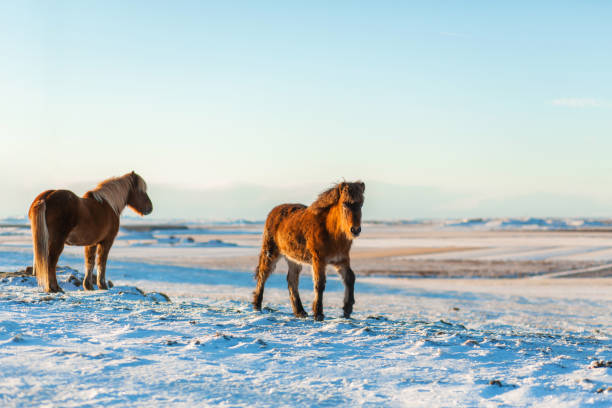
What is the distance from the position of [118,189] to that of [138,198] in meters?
0.54

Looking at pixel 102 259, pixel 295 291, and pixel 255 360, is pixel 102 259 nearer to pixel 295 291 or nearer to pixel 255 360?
pixel 295 291

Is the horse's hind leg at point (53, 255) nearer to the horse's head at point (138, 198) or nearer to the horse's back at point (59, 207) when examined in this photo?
the horse's back at point (59, 207)

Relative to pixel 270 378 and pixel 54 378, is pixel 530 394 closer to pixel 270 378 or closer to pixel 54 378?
pixel 270 378

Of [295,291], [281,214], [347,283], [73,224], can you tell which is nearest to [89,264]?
[73,224]

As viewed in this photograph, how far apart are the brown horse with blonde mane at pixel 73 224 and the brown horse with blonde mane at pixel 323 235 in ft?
11.3

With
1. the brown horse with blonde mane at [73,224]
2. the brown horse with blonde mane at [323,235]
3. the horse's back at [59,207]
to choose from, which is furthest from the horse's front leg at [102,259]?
the brown horse with blonde mane at [323,235]

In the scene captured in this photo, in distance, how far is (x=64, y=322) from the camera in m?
6.33

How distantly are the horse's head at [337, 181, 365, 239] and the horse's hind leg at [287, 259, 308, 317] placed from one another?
1.55 metres

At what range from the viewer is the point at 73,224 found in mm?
9039

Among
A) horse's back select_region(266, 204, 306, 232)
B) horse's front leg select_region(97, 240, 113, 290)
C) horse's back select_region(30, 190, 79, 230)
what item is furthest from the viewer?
horse's front leg select_region(97, 240, 113, 290)

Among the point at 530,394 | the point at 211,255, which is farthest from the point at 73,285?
the point at 211,255

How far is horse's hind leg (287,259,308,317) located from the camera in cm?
798

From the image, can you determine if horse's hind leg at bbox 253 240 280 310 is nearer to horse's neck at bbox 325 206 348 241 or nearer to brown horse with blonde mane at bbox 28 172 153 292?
horse's neck at bbox 325 206 348 241

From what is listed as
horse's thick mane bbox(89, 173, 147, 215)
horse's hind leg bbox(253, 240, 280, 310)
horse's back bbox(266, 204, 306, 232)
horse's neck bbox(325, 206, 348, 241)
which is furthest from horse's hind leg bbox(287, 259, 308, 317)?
horse's thick mane bbox(89, 173, 147, 215)
